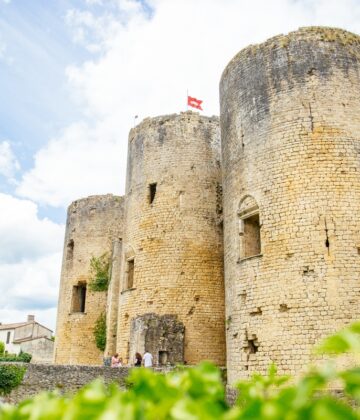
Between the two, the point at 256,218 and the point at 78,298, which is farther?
the point at 78,298

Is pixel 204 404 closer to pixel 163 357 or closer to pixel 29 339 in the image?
pixel 163 357

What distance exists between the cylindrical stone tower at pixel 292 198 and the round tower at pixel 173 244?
396cm

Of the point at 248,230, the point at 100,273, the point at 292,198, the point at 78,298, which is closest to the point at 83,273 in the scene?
the point at 100,273

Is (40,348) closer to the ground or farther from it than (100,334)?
farther from it

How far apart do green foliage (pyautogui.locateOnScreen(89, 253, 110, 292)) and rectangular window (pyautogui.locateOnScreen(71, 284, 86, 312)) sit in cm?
118

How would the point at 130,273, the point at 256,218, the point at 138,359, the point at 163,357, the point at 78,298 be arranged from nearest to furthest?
the point at 256,218, the point at 138,359, the point at 163,357, the point at 130,273, the point at 78,298

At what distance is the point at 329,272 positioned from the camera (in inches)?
464

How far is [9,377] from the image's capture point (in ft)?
47.3

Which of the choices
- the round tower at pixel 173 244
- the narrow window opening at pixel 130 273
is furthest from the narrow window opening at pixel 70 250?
the narrow window opening at pixel 130 273

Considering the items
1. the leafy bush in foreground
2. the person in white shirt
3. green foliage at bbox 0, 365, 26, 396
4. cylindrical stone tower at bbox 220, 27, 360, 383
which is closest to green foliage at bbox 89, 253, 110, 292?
the person in white shirt

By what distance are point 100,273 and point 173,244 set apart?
368 inches

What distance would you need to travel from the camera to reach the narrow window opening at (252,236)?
46.2 feet

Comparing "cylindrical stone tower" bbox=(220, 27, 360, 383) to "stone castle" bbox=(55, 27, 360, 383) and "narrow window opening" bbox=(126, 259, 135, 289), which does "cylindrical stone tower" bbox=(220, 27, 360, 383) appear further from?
"narrow window opening" bbox=(126, 259, 135, 289)

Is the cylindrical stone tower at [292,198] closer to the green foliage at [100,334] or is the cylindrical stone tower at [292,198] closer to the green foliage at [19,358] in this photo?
the green foliage at [100,334]
